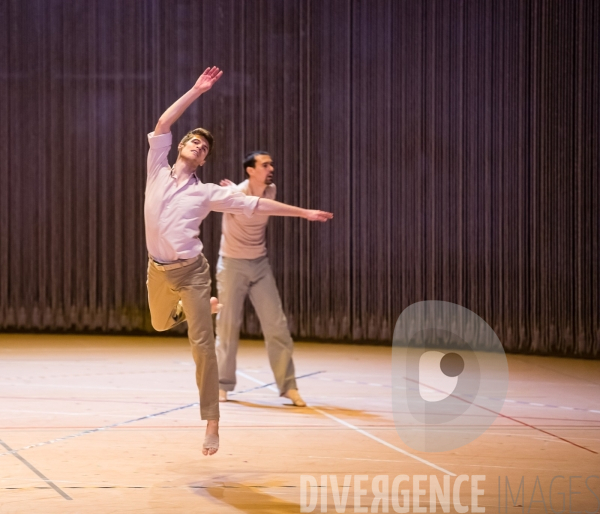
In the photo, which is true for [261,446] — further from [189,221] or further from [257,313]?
[257,313]

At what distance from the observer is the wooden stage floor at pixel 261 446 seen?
3.20 metres

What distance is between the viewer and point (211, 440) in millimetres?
3609

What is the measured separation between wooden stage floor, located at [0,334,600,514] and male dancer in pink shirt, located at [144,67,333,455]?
1.21 feet

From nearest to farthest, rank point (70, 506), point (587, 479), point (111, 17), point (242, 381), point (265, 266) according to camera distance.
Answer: point (70, 506)
point (587, 479)
point (265, 266)
point (242, 381)
point (111, 17)

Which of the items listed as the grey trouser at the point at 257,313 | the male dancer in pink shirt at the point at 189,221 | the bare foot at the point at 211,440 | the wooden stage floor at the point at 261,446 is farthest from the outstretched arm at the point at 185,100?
the grey trouser at the point at 257,313

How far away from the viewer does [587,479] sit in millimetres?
3500

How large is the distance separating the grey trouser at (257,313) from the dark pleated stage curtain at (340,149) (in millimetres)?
3183

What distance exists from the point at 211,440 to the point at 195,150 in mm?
1199

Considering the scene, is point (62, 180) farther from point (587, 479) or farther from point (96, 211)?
point (587, 479)

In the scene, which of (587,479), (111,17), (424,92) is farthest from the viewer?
(111,17)

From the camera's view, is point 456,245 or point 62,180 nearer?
point 456,245

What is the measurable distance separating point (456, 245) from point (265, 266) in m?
3.17

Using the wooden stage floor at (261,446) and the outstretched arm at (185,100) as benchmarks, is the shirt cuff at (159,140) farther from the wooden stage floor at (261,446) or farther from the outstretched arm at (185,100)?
the wooden stage floor at (261,446)

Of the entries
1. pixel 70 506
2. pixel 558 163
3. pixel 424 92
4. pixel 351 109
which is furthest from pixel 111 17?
pixel 70 506
